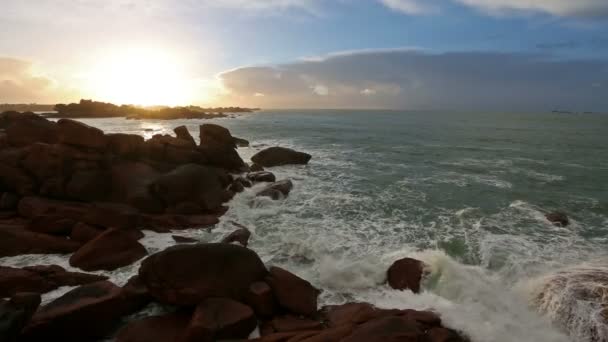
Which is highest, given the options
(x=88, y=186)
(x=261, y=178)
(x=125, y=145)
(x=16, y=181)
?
(x=125, y=145)

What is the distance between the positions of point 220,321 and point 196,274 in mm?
1668

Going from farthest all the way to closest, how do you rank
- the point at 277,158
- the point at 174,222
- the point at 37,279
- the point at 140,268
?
the point at 277,158, the point at 174,222, the point at 37,279, the point at 140,268

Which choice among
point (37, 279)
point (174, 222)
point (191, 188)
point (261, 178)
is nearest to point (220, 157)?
point (261, 178)

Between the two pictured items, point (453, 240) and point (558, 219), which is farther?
point (558, 219)

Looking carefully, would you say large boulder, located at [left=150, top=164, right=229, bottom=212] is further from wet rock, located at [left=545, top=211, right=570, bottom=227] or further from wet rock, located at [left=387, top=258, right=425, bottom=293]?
wet rock, located at [left=545, top=211, right=570, bottom=227]

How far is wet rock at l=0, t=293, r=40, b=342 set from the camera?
7.71 meters

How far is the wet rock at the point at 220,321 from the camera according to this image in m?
8.13

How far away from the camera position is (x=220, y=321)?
8.49 m

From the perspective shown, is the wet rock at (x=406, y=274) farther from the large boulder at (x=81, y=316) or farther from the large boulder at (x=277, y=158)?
the large boulder at (x=277, y=158)

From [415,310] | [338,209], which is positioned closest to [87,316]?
[415,310]

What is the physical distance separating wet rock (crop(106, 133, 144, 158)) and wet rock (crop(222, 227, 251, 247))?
10761 mm

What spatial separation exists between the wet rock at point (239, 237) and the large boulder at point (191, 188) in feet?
A: 13.5

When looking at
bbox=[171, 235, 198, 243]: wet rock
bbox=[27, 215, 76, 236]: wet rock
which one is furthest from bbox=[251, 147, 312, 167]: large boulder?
bbox=[27, 215, 76, 236]: wet rock

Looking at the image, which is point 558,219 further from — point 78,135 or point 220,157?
point 78,135
